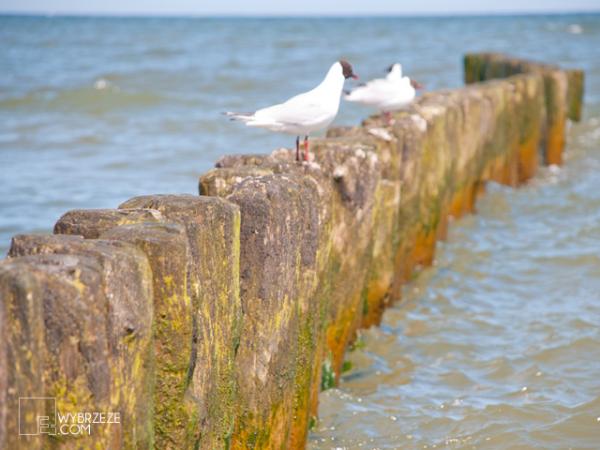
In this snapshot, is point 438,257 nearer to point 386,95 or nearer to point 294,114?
point 386,95

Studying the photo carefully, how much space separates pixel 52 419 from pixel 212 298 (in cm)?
93

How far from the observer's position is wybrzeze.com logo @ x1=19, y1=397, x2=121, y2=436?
261 cm

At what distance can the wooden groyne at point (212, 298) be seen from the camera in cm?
270

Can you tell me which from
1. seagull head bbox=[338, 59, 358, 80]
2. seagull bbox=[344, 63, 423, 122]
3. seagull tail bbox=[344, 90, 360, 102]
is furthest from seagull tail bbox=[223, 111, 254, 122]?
seagull tail bbox=[344, 90, 360, 102]

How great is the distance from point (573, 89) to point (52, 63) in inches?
788

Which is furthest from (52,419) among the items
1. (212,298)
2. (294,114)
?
(294,114)

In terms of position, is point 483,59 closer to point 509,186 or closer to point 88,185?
point 509,186

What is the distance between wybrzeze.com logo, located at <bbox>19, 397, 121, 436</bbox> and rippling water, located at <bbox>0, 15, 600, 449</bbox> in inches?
89.7

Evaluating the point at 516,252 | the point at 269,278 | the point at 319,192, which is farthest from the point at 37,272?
the point at 516,252

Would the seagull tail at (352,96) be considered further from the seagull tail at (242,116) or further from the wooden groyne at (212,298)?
the seagull tail at (242,116)

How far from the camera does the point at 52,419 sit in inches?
108

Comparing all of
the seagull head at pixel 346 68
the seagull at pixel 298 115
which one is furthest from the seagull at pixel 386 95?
the seagull at pixel 298 115

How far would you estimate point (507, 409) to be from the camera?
5.38 m

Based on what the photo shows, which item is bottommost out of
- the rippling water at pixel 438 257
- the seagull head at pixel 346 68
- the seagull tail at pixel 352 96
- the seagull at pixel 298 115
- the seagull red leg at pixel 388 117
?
the rippling water at pixel 438 257
